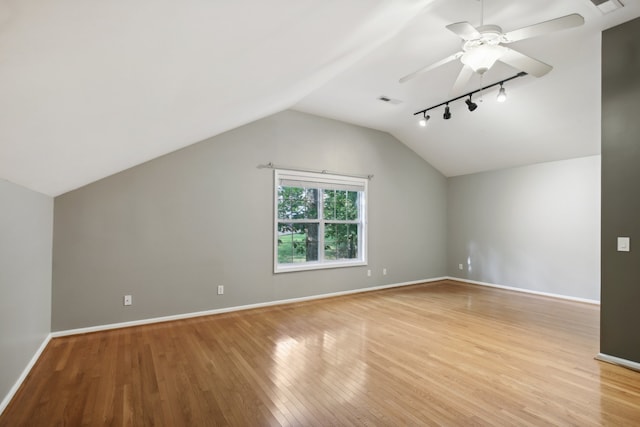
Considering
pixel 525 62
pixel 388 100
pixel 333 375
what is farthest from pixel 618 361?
pixel 388 100

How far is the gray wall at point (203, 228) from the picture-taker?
344 cm

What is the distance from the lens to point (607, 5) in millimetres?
2473

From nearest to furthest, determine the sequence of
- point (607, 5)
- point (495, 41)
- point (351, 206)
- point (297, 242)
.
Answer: point (495, 41), point (607, 5), point (297, 242), point (351, 206)

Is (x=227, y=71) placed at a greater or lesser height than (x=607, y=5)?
lesser

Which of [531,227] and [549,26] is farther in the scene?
[531,227]

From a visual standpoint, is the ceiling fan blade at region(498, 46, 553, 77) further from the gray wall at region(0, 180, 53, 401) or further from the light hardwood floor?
the gray wall at region(0, 180, 53, 401)

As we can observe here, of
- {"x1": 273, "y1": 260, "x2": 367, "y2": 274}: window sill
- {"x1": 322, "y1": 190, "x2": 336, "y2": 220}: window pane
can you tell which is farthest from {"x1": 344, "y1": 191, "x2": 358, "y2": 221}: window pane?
{"x1": 273, "y1": 260, "x2": 367, "y2": 274}: window sill

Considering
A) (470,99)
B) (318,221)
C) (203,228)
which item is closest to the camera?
(470,99)

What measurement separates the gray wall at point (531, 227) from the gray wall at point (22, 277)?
21.9ft

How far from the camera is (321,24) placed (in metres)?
1.79

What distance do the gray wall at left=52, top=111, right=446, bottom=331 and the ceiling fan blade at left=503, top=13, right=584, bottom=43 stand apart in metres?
3.26

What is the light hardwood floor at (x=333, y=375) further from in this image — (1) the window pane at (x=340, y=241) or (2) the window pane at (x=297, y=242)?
(1) the window pane at (x=340, y=241)

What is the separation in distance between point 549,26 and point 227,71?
207 cm

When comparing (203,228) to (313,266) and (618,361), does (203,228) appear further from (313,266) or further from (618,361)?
(618,361)
